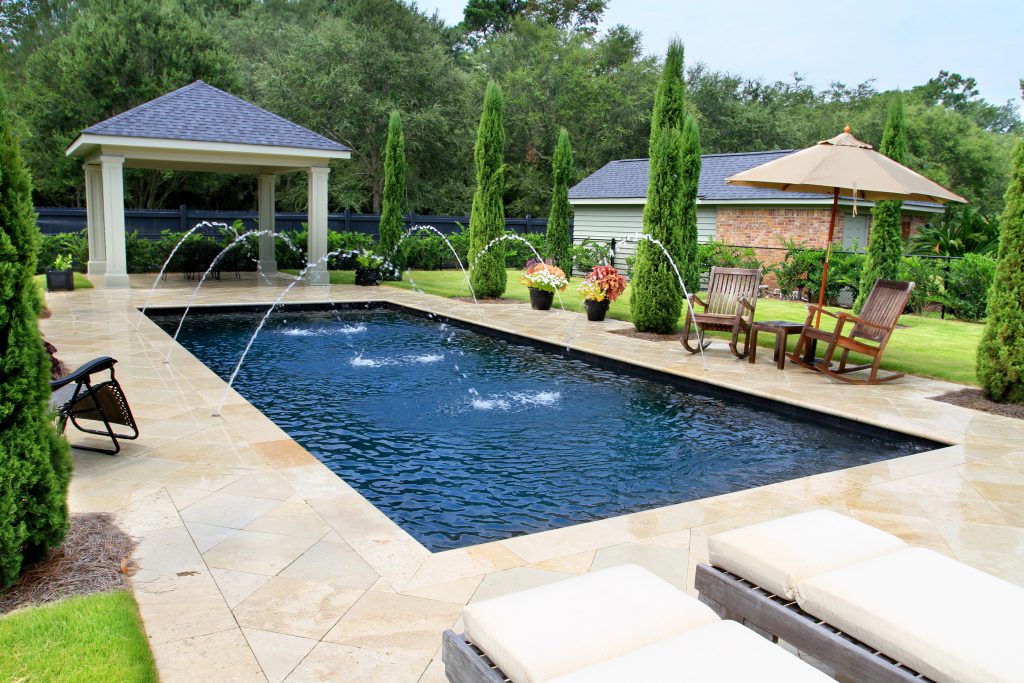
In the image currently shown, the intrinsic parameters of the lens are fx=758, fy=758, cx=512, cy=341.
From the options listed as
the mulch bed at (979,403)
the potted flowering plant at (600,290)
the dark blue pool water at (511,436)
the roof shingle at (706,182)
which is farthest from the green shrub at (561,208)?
the mulch bed at (979,403)

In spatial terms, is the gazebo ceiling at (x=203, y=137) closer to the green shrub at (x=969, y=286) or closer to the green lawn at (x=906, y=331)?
the green lawn at (x=906, y=331)

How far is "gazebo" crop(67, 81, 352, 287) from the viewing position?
48.6 feet

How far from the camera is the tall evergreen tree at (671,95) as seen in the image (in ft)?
35.8

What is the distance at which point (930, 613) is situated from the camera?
2.20 meters

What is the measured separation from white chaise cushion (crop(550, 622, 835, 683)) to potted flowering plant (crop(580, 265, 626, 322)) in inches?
400

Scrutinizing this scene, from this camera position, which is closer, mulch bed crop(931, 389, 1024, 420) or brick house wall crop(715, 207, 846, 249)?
mulch bed crop(931, 389, 1024, 420)

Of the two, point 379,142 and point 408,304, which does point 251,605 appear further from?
point 379,142

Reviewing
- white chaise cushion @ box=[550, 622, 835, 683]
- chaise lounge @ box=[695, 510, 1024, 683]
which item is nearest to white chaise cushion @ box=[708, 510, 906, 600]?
chaise lounge @ box=[695, 510, 1024, 683]

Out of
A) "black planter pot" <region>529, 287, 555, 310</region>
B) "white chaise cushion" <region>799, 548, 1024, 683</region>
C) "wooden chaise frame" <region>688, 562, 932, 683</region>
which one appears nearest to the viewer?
"white chaise cushion" <region>799, 548, 1024, 683</region>

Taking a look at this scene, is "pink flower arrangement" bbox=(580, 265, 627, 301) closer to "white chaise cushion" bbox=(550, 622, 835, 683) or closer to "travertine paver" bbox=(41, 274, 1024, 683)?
"travertine paver" bbox=(41, 274, 1024, 683)

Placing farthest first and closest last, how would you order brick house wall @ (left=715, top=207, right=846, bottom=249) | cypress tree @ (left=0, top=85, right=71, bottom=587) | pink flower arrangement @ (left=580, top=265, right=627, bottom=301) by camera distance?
brick house wall @ (left=715, top=207, right=846, bottom=249), pink flower arrangement @ (left=580, top=265, right=627, bottom=301), cypress tree @ (left=0, top=85, right=71, bottom=587)

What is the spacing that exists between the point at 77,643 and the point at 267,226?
1725 centimetres

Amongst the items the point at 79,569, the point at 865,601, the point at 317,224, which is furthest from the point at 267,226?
the point at 865,601

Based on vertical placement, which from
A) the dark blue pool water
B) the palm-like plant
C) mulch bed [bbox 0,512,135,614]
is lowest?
the dark blue pool water
